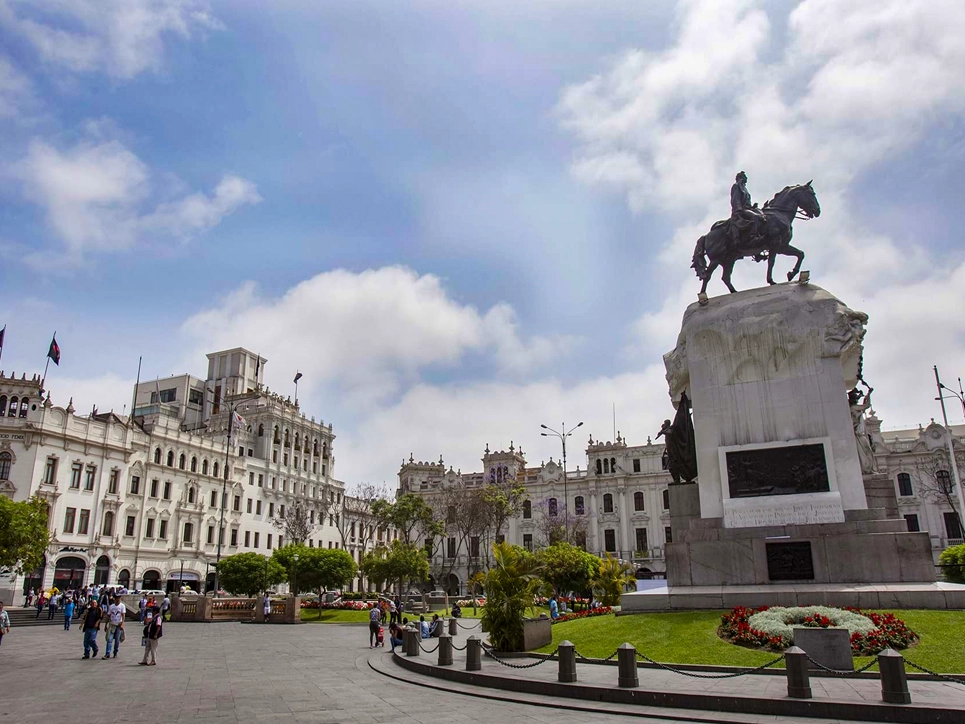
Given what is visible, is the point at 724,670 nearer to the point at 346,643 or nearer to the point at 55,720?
the point at 55,720

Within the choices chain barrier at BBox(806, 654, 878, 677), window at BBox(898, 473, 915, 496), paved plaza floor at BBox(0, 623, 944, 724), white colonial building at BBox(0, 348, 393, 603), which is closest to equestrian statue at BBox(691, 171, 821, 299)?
chain barrier at BBox(806, 654, 878, 677)

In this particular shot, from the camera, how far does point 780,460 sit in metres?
18.4

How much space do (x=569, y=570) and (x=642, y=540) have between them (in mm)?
39518

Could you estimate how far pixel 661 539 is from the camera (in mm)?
68750

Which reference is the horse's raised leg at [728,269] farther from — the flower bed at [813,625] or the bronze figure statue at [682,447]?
the flower bed at [813,625]

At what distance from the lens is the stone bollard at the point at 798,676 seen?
10391 mm

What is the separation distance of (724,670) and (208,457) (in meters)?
57.6

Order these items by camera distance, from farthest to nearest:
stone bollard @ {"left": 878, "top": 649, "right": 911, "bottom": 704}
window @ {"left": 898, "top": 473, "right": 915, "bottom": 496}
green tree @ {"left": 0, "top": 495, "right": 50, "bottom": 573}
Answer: window @ {"left": 898, "top": 473, "right": 915, "bottom": 496}
green tree @ {"left": 0, "top": 495, "right": 50, "bottom": 573}
stone bollard @ {"left": 878, "top": 649, "right": 911, "bottom": 704}

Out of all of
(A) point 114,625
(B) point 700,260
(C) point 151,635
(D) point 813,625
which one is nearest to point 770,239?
(B) point 700,260

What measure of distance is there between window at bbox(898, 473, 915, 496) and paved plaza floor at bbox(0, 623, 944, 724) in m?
56.3

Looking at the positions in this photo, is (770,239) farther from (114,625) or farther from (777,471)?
(114,625)

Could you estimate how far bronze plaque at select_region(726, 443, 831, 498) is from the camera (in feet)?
58.9

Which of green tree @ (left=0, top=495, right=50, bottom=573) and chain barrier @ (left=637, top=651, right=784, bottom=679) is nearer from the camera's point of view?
chain barrier @ (left=637, top=651, right=784, bottom=679)

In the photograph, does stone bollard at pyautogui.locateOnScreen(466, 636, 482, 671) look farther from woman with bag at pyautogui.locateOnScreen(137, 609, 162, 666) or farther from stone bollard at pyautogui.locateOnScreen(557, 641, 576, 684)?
woman with bag at pyautogui.locateOnScreen(137, 609, 162, 666)
